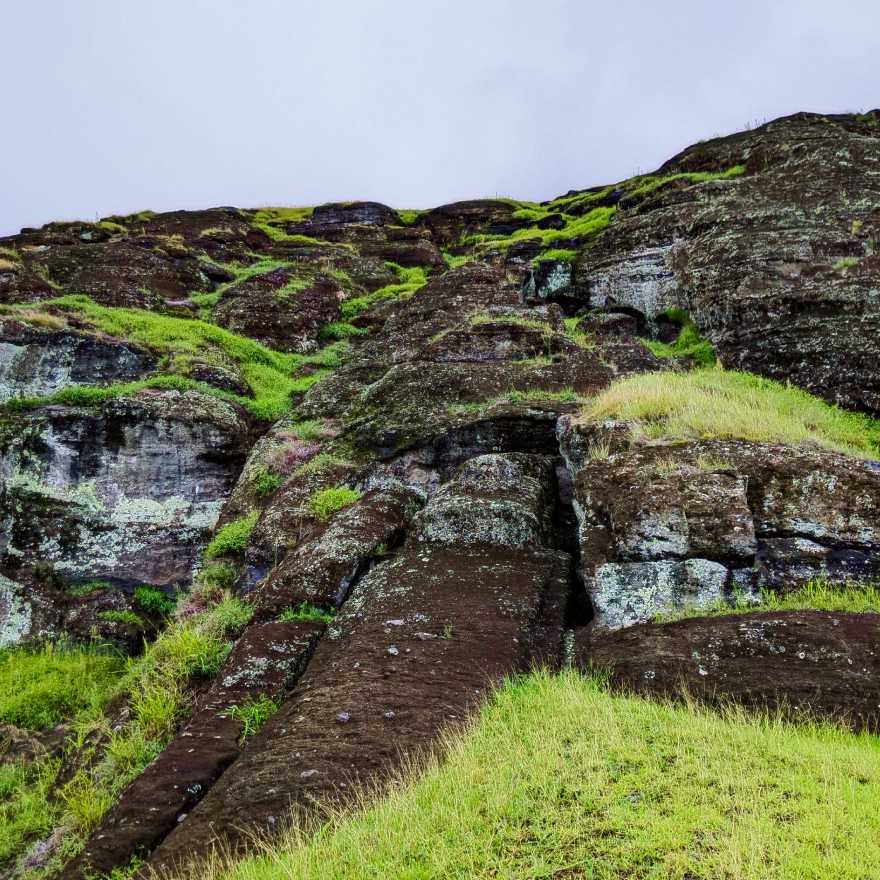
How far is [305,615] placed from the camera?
28.4ft

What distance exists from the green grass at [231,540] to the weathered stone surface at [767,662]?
8148 millimetres

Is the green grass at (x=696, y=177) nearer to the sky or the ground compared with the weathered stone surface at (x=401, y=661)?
nearer to the sky

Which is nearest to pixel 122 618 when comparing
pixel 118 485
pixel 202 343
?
pixel 118 485

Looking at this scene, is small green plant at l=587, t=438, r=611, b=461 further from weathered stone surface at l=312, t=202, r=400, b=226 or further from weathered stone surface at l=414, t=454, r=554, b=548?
weathered stone surface at l=312, t=202, r=400, b=226

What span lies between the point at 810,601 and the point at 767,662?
3.82 feet

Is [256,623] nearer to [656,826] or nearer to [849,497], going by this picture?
Answer: [656,826]

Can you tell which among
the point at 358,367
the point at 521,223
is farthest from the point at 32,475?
the point at 521,223

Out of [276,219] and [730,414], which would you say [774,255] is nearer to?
[730,414]

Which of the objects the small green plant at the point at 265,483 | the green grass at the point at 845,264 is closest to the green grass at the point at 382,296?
the small green plant at the point at 265,483

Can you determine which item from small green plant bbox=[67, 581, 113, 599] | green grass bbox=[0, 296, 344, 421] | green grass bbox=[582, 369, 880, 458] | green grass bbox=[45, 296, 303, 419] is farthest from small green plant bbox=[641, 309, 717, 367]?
small green plant bbox=[67, 581, 113, 599]

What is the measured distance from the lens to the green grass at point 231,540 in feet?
41.8

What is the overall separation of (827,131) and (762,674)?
83.4 feet

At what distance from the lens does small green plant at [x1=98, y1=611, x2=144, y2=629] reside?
1401 cm

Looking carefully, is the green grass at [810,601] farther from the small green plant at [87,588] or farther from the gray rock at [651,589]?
the small green plant at [87,588]
